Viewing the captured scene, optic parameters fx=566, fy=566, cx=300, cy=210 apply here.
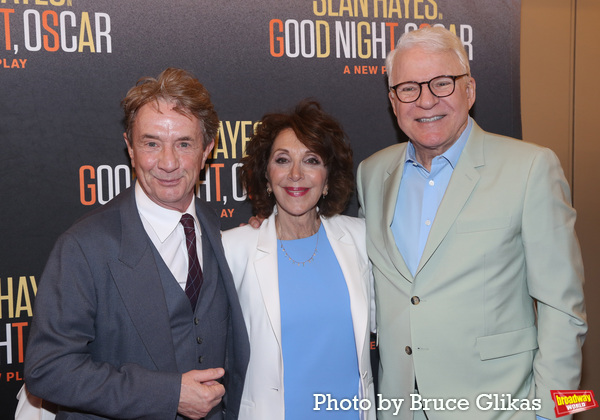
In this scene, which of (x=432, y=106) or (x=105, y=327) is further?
(x=432, y=106)

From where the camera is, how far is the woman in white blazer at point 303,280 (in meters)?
2.39

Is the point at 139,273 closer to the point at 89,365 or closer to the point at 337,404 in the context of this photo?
the point at 89,365

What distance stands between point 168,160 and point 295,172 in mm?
600

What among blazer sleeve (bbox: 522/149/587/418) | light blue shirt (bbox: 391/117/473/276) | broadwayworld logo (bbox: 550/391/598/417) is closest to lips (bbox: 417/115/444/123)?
light blue shirt (bbox: 391/117/473/276)

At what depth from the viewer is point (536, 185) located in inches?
83.4

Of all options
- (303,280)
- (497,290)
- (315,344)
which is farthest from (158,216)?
(497,290)

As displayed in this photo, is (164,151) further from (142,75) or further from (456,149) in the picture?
(456,149)

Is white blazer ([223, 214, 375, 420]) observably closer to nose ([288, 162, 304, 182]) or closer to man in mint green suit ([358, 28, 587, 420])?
man in mint green suit ([358, 28, 587, 420])

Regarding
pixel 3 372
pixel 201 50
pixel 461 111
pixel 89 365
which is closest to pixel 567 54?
pixel 461 111

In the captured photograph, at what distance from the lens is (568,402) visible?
2104 millimetres

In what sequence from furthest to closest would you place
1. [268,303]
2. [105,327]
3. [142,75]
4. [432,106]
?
[142,75] → [268,303] → [432,106] → [105,327]

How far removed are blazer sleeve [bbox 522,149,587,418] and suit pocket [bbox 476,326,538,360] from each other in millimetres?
76

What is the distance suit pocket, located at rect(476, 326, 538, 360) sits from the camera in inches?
85.3

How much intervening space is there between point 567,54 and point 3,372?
3712 mm
